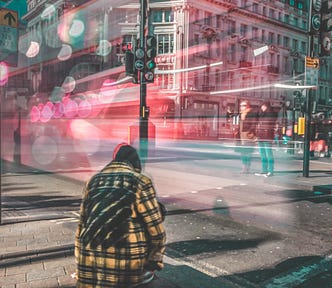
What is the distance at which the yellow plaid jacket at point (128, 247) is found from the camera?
6.56 ft

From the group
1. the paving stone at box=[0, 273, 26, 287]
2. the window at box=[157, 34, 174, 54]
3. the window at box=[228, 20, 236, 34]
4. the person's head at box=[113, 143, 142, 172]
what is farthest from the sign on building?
the window at box=[228, 20, 236, 34]

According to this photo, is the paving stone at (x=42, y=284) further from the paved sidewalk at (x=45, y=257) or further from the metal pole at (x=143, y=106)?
the metal pole at (x=143, y=106)

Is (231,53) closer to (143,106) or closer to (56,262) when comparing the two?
(143,106)

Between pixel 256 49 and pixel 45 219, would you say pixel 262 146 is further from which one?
pixel 256 49

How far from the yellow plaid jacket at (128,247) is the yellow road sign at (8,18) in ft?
10.4

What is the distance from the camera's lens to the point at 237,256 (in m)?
4.00

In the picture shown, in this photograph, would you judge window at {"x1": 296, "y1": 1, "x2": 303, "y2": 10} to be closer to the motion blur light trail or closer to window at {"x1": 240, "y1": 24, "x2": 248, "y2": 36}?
window at {"x1": 240, "y1": 24, "x2": 248, "y2": 36}

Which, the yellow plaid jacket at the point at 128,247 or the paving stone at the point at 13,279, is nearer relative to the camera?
the yellow plaid jacket at the point at 128,247

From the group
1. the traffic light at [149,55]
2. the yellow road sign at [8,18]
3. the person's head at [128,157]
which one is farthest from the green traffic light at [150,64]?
the person's head at [128,157]

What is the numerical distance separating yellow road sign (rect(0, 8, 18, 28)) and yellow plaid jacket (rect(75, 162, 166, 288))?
3156mm

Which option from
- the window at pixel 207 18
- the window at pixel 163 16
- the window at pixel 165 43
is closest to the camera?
the window at pixel 165 43

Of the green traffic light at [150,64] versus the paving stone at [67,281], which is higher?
the green traffic light at [150,64]

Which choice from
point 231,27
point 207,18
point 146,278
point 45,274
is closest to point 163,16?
point 207,18

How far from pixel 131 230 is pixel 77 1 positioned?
24.1 meters
